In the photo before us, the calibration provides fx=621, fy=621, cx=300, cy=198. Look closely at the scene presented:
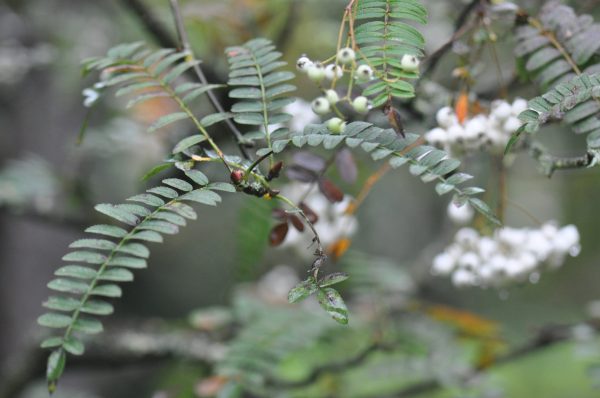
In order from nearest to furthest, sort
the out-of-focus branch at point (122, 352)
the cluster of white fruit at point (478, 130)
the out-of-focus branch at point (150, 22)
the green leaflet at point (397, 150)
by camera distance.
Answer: the green leaflet at point (397, 150)
the cluster of white fruit at point (478, 130)
the out-of-focus branch at point (150, 22)
the out-of-focus branch at point (122, 352)

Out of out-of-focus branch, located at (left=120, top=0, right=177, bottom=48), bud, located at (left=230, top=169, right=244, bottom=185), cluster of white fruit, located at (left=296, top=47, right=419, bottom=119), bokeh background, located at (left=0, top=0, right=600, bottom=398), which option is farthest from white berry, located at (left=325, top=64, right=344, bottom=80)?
out-of-focus branch, located at (left=120, top=0, right=177, bottom=48)

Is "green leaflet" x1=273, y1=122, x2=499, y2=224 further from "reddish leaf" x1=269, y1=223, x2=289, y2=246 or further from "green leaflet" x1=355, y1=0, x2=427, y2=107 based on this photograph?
"reddish leaf" x1=269, y1=223, x2=289, y2=246

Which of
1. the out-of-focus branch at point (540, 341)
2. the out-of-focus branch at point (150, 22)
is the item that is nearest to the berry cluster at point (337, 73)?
the out-of-focus branch at point (150, 22)

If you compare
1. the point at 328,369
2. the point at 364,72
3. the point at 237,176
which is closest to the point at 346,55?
the point at 364,72

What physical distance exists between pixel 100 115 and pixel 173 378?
3.52ft

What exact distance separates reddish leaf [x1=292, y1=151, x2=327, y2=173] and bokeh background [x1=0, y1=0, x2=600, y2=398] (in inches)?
5.9

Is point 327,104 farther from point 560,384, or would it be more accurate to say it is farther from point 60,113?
point 60,113

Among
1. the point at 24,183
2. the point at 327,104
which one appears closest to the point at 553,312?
the point at 24,183

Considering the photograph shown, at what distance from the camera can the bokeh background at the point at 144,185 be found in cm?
123

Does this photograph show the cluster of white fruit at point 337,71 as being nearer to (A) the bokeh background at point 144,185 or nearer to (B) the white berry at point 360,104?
(B) the white berry at point 360,104

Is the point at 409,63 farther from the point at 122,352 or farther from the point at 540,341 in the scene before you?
the point at 122,352

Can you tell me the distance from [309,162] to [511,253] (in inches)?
10.1

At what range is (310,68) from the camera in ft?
1.72

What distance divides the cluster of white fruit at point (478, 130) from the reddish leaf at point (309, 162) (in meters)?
0.13
